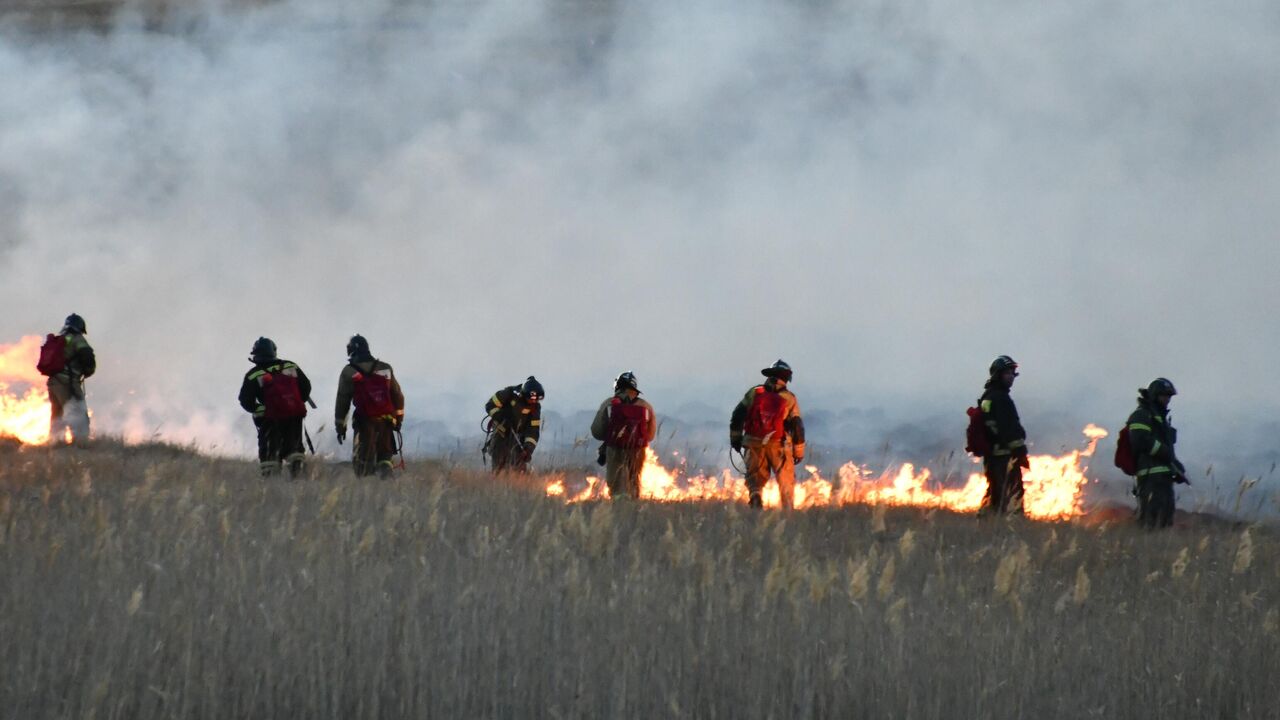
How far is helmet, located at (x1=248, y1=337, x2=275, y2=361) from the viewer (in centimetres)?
1371

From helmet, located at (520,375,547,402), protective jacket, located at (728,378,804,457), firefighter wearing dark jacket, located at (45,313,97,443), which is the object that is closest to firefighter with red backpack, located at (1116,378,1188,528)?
protective jacket, located at (728,378,804,457)

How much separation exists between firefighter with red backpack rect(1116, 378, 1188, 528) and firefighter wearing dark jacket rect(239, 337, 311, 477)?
8.76m

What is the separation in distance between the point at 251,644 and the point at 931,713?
9.05ft

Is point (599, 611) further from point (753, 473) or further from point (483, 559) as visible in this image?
point (753, 473)

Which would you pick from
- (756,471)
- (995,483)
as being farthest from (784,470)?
(995,483)

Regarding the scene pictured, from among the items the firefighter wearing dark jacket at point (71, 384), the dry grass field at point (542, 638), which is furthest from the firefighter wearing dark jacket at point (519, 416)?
the dry grass field at point (542, 638)

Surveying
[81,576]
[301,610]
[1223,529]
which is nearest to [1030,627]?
[301,610]

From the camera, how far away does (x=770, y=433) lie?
45.4 ft

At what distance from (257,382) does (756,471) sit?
5.56m

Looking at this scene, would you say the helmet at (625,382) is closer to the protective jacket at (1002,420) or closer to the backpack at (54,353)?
the protective jacket at (1002,420)

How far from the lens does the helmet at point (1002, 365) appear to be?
43.7 ft

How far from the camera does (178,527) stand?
27.4 ft

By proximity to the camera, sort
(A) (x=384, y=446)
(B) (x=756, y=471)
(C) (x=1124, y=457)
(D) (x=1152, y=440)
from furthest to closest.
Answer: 1. (A) (x=384, y=446)
2. (B) (x=756, y=471)
3. (C) (x=1124, y=457)
4. (D) (x=1152, y=440)

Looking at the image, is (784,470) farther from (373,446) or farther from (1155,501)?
(373,446)
